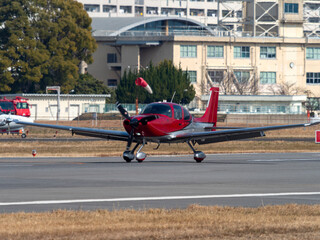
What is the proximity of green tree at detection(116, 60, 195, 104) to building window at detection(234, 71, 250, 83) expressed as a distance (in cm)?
1078

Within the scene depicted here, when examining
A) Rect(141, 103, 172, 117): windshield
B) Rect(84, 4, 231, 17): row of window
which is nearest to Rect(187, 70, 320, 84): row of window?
Rect(84, 4, 231, 17): row of window

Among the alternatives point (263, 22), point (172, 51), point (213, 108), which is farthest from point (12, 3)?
point (213, 108)

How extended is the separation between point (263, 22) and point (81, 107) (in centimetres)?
3444

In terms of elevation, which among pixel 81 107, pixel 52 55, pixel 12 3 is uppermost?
pixel 12 3

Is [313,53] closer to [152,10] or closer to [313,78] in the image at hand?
[313,78]

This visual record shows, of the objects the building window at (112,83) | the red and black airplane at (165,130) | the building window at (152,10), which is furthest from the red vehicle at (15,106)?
the building window at (152,10)

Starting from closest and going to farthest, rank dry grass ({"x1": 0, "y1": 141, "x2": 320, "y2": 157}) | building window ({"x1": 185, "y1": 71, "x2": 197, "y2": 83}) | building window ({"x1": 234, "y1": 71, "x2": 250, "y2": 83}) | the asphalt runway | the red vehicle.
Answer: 1. the asphalt runway
2. dry grass ({"x1": 0, "y1": 141, "x2": 320, "y2": 157})
3. the red vehicle
4. building window ({"x1": 185, "y1": 71, "x2": 197, "y2": 83})
5. building window ({"x1": 234, "y1": 71, "x2": 250, "y2": 83})

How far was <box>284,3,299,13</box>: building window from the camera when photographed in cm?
11596

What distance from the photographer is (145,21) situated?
125 metres

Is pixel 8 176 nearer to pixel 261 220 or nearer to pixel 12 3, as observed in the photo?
pixel 261 220

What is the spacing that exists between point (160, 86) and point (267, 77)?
827 inches

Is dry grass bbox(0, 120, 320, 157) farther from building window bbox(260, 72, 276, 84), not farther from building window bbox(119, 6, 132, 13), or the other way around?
building window bbox(119, 6, 132, 13)

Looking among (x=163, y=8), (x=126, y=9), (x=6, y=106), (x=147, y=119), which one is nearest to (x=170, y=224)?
(x=147, y=119)

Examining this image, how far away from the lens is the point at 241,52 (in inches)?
4626
